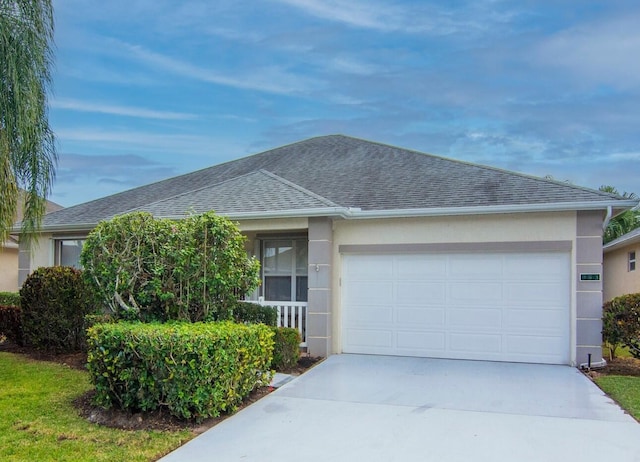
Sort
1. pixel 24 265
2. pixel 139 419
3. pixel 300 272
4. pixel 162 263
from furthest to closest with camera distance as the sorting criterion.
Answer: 1. pixel 24 265
2. pixel 300 272
3. pixel 162 263
4. pixel 139 419

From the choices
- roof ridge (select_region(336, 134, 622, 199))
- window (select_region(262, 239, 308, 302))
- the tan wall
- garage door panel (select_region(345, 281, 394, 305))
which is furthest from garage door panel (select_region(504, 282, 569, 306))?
the tan wall

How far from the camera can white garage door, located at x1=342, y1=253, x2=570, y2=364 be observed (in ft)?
31.5

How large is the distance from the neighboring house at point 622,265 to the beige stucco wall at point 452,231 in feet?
25.0

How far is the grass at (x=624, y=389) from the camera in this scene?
21.5 ft

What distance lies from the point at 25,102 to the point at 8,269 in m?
15.9

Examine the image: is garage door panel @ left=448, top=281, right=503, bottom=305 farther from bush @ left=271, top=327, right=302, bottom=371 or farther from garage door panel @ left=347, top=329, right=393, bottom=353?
bush @ left=271, top=327, right=302, bottom=371

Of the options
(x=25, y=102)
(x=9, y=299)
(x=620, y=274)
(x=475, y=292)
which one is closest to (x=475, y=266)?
(x=475, y=292)

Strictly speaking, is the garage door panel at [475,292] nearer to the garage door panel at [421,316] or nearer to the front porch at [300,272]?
the garage door panel at [421,316]

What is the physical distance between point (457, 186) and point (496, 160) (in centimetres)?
1285

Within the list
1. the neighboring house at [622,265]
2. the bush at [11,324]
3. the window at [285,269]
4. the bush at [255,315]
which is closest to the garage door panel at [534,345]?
the bush at [255,315]

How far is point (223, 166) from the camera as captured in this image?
1703cm

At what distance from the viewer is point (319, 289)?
33.4 ft

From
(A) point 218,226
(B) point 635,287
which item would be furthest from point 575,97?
(A) point 218,226

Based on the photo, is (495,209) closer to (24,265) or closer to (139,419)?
(139,419)
